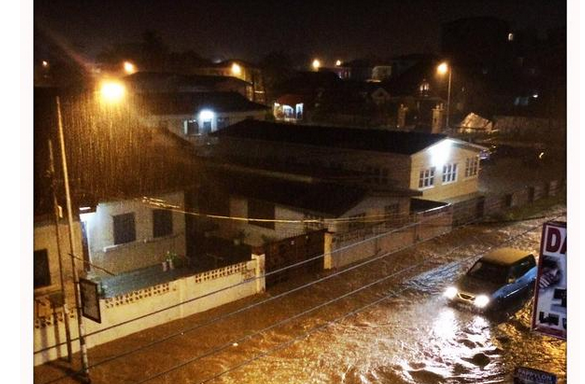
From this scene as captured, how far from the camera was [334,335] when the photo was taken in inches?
574

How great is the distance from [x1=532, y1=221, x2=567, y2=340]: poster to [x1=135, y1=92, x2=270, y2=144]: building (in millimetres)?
32627

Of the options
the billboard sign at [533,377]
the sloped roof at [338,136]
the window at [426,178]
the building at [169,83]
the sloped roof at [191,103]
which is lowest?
the billboard sign at [533,377]

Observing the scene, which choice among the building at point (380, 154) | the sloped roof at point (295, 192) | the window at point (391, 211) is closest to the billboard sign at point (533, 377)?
the sloped roof at point (295, 192)

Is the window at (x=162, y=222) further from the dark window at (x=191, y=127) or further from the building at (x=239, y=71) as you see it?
the building at (x=239, y=71)

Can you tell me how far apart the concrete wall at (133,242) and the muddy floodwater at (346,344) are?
15.7ft

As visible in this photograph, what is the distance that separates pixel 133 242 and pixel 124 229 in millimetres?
596

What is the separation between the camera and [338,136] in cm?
3133

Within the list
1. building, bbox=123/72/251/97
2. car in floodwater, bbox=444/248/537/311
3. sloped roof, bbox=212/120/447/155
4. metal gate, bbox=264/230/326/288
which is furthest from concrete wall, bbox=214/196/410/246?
building, bbox=123/72/251/97

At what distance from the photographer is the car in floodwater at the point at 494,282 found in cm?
1599

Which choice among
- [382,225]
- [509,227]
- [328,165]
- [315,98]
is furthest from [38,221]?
[315,98]

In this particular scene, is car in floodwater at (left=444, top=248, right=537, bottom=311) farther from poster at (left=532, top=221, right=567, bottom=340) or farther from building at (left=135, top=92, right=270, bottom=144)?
building at (left=135, top=92, right=270, bottom=144)

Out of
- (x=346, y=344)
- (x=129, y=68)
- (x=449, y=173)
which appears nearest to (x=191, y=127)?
(x=449, y=173)

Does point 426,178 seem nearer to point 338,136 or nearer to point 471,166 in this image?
point 471,166

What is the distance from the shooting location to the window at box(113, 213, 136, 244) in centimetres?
1891
